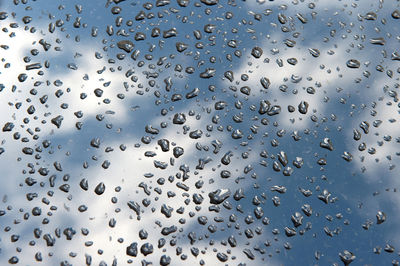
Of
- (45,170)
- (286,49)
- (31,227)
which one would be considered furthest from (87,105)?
(286,49)

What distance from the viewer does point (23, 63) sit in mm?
903

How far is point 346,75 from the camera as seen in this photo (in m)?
0.91

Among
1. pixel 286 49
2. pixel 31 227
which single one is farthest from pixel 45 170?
pixel 286 49

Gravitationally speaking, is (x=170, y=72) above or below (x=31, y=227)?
above

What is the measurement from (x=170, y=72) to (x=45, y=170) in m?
0.32

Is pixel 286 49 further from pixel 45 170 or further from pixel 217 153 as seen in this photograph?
pixel 45 170

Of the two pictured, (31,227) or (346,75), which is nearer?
(31,227)

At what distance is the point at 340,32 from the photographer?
94cm

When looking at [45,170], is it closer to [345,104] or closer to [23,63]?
[23,63]

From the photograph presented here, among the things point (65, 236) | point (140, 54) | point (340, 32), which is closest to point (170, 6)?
point (140, 54)

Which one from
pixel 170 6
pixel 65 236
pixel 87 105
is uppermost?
pixel 170 6

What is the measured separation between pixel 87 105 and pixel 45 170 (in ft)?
0.51

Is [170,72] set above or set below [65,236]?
above

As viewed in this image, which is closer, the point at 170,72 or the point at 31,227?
the point at 31,227
